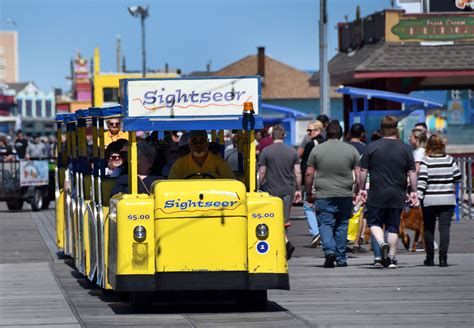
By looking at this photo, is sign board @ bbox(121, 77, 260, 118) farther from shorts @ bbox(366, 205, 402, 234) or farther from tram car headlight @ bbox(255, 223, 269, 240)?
shorts @ bbox(366, 205, 402, 234)

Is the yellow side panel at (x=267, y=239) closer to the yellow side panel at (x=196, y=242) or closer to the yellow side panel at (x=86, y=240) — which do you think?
the yellow side panel at (x=196, y=242)

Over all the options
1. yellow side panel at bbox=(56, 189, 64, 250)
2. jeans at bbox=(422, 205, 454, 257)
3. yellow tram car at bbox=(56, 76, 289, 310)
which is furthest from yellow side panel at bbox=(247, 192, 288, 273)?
yellow side panel at bbox=(56, 189, 64, 250)

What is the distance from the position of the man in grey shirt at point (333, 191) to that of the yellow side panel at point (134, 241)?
5.18 metres

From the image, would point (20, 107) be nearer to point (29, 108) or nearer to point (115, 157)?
point (29, 108)

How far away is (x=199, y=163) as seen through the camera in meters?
13.9

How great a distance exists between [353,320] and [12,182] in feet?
77.4

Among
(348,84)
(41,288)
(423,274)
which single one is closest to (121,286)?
(41,288)

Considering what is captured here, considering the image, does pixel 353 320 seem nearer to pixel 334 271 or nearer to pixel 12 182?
pixel 334 271

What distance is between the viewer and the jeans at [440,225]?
57.5 ft

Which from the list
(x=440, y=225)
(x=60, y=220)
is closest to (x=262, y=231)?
(x=440, y=225)

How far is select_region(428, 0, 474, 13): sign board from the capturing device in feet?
131

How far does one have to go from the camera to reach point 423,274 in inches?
653

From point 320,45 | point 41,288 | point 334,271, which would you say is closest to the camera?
point 41,288

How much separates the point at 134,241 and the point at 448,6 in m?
29.0
